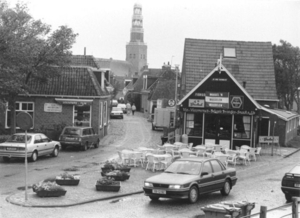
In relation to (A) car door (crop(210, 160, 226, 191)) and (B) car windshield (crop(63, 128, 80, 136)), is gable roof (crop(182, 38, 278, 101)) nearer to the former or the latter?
(B) car windshield (crop(63, 128, 80, 136))

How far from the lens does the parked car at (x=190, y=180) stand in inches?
631

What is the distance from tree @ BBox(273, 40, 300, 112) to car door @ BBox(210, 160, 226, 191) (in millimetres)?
45662

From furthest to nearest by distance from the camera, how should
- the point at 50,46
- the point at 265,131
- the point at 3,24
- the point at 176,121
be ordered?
1. the point at 176,121
2. the point at 265,131
3. the point at 50,46
4. the point at 3,24

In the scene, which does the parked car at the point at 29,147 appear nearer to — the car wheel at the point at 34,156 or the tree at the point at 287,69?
the car wheel at the point at 34,156

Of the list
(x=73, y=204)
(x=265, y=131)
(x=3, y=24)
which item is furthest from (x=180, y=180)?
(x=265, y=131)

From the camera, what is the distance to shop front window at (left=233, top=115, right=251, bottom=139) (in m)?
34.1

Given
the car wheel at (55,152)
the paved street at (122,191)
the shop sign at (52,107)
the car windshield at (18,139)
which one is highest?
the shop sign at (52,107)

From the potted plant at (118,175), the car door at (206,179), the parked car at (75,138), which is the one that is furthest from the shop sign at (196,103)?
the car door at (206,179)

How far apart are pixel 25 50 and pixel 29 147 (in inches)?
260

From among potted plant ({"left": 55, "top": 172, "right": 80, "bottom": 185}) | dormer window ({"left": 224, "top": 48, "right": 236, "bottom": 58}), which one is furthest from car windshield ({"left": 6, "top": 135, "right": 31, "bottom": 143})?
dormer window ({"left": 224, "top": 48, "right": 236, "bottom": 58})

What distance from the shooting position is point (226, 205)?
513 inches

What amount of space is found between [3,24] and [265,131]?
21.1 m

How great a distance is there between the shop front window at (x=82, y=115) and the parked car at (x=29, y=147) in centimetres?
928

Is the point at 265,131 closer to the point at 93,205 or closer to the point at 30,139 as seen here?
the point at 30,139
